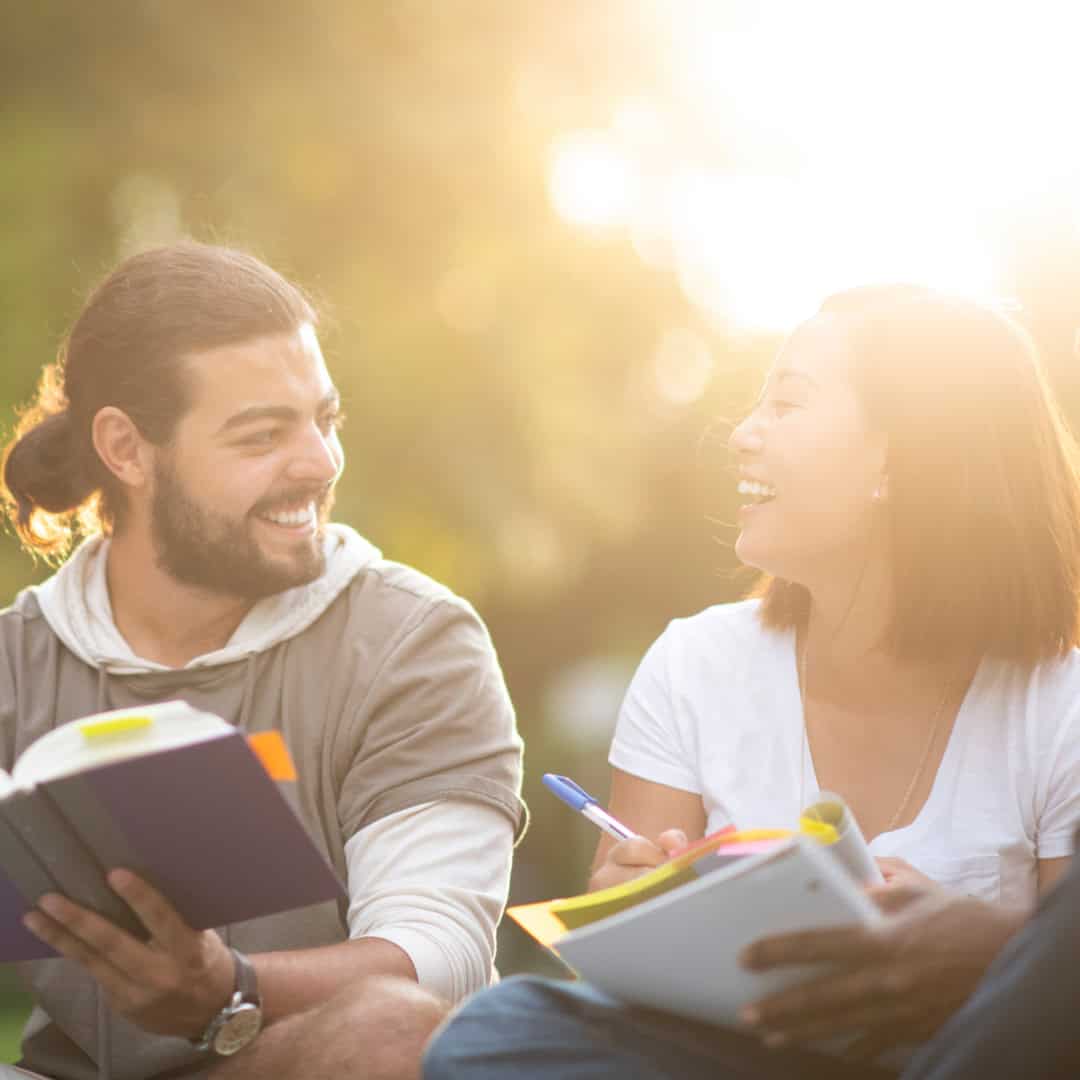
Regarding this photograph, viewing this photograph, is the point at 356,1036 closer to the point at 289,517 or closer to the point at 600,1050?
the point at 600,1050

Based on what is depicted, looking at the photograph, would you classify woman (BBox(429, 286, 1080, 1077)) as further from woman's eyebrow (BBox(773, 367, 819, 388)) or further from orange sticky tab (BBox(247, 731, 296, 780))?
orange sticky tab (BBox(247, 731, 296, 780))

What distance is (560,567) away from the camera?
6395 mm

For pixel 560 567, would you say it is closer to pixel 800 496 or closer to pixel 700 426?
pixel 700 426

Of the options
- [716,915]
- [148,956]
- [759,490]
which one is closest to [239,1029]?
[148,956]

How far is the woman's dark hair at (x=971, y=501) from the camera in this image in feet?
7.86

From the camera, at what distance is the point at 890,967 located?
1301mm

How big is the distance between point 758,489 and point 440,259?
13.2 feet

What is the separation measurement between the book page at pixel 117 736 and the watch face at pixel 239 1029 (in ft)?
1.82

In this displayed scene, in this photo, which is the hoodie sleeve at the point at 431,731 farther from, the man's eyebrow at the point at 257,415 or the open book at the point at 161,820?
the open book at the point at 161,820

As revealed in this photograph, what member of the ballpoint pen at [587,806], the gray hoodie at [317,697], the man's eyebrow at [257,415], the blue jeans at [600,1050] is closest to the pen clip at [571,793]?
the ballpoint pen at [587,806]

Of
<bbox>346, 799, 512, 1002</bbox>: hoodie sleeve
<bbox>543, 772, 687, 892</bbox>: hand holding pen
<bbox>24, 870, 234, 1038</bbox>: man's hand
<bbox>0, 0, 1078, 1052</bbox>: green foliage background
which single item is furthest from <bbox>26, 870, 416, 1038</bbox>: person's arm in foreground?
<bbox>0, 0, 1078, 1052</bbox>: green foliage background

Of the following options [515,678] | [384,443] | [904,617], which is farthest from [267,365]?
[515,678]

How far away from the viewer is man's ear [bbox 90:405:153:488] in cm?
275

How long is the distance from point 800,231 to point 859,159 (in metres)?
0.59
